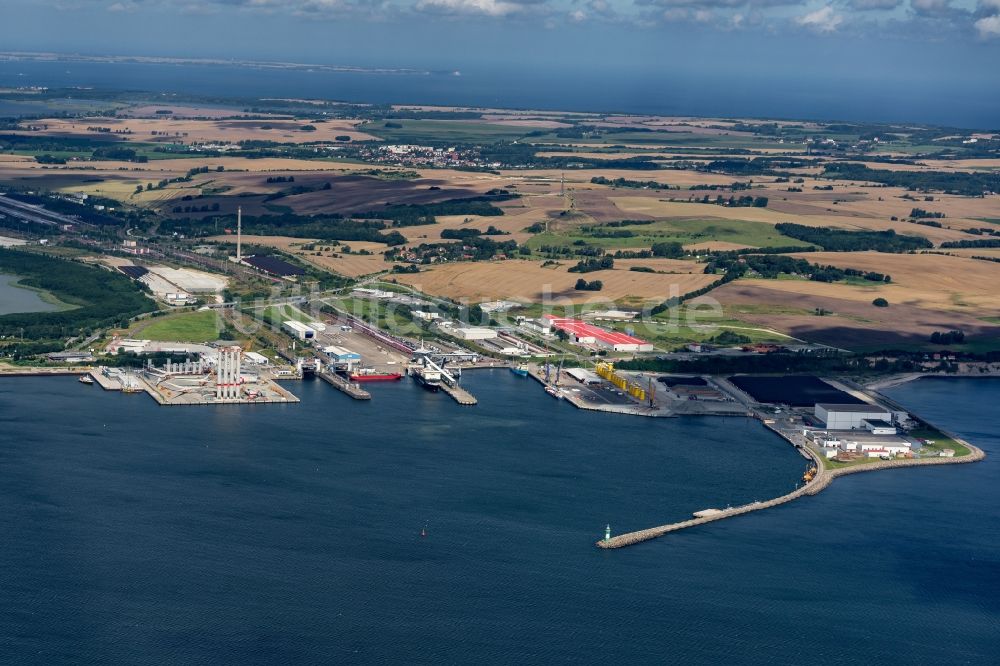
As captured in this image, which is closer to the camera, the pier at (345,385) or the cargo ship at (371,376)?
the pier at (345,385)

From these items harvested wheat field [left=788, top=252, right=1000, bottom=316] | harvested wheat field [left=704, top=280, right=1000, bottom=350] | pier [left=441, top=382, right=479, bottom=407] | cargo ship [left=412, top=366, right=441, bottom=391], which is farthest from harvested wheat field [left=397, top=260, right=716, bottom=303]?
pier [left=441, top=382, right=479, bottom=407]

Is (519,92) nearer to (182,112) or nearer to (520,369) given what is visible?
(182,112)

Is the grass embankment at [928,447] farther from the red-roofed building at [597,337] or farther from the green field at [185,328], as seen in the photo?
the green field at [185,328]

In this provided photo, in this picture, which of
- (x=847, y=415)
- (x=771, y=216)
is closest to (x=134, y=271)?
(x=847, y=415)

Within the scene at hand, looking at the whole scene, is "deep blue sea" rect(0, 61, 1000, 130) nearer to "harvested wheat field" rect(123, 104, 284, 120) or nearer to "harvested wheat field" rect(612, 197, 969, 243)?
"harvested wheat field" rect(123, 104, 284, 120)

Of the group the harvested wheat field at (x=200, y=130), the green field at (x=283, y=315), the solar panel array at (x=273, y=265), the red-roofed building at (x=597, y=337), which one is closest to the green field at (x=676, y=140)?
the harvested wheat field at (x=200, y=130)

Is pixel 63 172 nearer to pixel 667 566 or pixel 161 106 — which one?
pixel 161 106

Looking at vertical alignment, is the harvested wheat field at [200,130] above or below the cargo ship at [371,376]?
below
